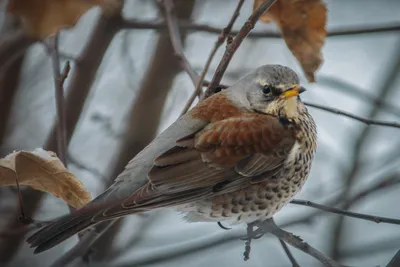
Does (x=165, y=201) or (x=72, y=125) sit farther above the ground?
(x=72, y=125)

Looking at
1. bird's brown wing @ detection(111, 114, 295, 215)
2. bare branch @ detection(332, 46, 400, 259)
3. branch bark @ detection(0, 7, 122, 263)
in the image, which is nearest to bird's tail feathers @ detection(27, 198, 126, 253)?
bird's brown wing @ detection(111, 114, 295, 215)

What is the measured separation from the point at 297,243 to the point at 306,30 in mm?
1053

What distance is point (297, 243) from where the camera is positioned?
248 cm

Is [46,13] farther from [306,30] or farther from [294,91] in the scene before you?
[294,91]

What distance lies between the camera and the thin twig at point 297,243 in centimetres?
235

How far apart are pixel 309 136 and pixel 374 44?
15.8 feet

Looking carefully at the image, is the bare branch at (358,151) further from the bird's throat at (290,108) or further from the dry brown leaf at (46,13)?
the dry brown leaf at (46,13)

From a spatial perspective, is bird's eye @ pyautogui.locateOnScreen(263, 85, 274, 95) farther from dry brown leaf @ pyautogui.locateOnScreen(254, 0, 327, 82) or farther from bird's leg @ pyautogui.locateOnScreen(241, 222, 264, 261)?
bird's leg @ pyautogui.locateOnScreen(241, 222, 264, 261)

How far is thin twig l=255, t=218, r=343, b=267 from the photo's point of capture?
2.35 metres

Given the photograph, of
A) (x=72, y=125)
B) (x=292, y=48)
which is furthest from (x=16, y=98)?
(x=292, y=48)

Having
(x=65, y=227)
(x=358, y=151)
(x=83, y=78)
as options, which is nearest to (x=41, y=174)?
(x=65, y=227)

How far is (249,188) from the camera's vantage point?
10.6 feet

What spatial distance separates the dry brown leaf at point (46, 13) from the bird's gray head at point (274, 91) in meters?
1.67

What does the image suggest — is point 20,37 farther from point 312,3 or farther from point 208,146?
point 312,3
